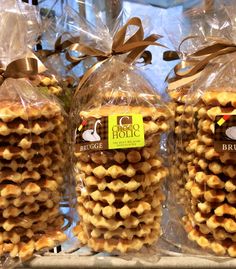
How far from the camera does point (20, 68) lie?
66 centimetres

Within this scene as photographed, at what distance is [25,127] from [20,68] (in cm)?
12

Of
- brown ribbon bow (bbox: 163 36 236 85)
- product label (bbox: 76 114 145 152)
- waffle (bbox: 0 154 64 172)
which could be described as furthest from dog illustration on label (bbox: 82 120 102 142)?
brown ribbon bow (bbox: 163 36 236 85)

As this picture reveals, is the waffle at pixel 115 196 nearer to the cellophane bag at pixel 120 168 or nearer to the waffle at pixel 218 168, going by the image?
the cellophane bag at pixel 120 168

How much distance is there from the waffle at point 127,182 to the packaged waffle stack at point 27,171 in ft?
0.28

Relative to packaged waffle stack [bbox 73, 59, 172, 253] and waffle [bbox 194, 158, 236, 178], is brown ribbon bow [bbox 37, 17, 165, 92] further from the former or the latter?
waffle [bbox 194, 158, 236, 178]

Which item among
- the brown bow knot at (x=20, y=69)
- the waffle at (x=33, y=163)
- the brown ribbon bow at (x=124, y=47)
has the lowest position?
the waffle at (x=33, y=163)

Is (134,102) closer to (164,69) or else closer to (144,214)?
(144,214)

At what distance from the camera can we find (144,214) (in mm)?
602

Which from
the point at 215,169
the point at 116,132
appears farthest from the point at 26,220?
the point at 215,169

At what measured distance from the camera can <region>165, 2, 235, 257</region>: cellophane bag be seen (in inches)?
22.0

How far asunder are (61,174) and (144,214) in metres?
0.20

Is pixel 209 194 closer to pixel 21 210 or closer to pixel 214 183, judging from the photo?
pixel 214 183

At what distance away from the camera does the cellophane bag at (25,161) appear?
1.98ft

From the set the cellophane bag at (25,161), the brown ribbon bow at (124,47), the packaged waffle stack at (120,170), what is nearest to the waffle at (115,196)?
the packaged waffle stack at (120,170)
